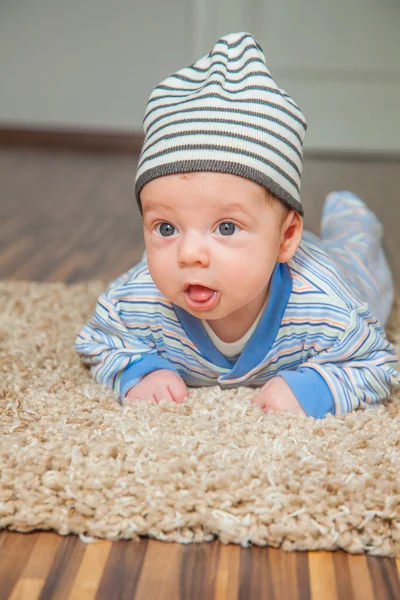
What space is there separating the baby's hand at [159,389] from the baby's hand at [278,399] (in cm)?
11

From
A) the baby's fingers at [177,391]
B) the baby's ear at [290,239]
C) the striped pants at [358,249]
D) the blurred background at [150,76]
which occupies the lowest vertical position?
the blurred background at [150,76]

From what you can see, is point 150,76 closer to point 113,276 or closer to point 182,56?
point 182,56

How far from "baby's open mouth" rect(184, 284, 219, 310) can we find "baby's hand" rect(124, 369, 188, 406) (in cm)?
16

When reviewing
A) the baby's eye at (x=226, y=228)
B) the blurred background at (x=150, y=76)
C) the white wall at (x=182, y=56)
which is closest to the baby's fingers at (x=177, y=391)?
the baby's eye at (x=226, y=228)

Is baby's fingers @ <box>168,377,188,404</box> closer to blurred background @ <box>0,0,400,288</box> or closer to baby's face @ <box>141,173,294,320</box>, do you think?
baby's face @ <box>141,173,294,320</box>

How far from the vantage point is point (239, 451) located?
0.86m

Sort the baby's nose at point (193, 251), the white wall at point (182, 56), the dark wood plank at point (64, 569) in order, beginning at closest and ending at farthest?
the dark wood plank at point (64, 569) → the baby's nose at point (193, 251) → the white wall at point (182, 56)

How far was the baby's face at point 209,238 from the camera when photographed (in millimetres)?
902

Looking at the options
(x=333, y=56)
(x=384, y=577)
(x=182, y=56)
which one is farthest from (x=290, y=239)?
(x=182, y=56)

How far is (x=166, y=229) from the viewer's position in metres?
0.94

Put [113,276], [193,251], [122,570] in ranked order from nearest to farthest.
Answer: [122,570]
[193,251]
[113,276]

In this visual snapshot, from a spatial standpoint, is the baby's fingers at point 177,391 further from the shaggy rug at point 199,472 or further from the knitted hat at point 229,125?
the knitted hat at point 229,125

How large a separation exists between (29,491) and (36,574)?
101 mm

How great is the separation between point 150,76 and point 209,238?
3096mm
